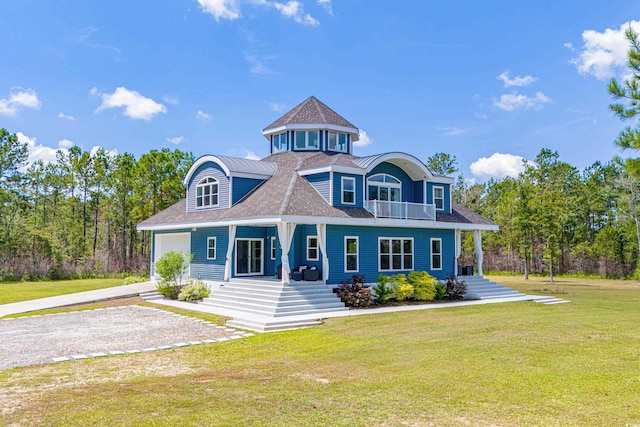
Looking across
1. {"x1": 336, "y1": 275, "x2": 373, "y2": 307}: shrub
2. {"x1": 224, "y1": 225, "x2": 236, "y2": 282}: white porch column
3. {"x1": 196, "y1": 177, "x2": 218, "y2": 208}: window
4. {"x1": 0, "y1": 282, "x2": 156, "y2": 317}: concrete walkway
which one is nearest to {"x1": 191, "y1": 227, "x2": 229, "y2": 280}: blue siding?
{"x1": 224, "y1": 225, "x2": 236, "y2": 282}: white porch column

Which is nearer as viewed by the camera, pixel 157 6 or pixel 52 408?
pixel 52 408

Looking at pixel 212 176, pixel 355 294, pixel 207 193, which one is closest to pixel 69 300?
pixel 207 193

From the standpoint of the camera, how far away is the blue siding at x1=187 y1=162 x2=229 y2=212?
76.2 feet

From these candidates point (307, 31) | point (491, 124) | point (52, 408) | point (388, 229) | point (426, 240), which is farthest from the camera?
point (491, 124)

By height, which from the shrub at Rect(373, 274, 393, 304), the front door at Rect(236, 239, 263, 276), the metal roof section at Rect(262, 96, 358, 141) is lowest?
the shrub at Rect(373, 274, 393, 304)

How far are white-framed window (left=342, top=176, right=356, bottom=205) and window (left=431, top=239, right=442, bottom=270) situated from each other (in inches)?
200

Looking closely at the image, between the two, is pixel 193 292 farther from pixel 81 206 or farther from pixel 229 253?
pixel 81 206

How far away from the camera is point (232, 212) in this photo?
21.6 m

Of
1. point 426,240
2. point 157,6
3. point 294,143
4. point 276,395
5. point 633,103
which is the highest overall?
point 157,6

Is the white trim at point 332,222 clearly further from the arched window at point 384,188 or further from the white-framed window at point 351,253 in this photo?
the arched window at point 384,188

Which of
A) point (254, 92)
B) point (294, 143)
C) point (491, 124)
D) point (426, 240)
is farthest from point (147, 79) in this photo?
point (491, 124)

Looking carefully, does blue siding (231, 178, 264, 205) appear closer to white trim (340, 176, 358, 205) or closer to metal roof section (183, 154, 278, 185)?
metal roof section (183, 154, 278, 185)

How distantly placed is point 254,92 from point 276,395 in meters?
19.4

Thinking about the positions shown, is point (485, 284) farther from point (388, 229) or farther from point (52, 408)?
point (52, 408)
